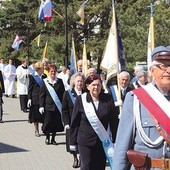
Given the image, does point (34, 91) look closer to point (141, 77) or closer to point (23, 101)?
point (141, 77)

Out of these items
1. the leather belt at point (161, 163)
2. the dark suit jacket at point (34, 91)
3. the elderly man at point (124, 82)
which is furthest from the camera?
the dark suit jacket at point (34, 91)

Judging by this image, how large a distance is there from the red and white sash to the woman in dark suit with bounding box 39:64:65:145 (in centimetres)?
791

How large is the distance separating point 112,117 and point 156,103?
10.9 feet

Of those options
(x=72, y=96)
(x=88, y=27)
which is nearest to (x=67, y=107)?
(x=72, y=96)

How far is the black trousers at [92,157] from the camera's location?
6730 millimetres

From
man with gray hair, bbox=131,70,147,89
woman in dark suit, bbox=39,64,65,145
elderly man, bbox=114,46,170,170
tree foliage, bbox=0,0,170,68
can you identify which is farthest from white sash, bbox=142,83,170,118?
tree foliage, bbox=0,0,170,68

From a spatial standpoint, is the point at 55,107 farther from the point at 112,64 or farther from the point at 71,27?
the point at 71,27

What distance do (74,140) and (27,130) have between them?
7.23 meters

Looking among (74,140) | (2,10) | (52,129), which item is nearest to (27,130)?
(52,129)

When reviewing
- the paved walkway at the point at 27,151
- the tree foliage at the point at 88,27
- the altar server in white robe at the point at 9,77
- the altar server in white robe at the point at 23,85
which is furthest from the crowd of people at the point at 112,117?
the tree foliage at the point at 88,27

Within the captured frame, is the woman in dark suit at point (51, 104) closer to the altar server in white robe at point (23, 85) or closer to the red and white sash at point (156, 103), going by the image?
the altar server in white robe at point (23, 85)

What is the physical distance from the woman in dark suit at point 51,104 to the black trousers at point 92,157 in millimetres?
4859

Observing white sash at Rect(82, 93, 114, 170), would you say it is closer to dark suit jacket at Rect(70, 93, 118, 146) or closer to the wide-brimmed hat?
dark suit jacket at Rect(70, 93, 118, 146)

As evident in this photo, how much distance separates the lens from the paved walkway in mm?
9337
